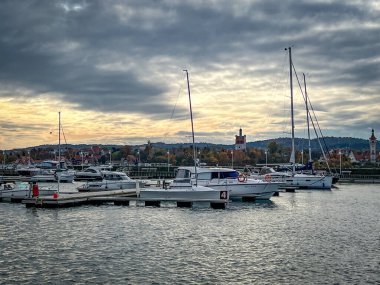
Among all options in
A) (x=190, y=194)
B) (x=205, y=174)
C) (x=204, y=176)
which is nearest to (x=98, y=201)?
(x=190, y=194)

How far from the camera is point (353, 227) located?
108 ft

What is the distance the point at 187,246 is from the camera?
25.9m

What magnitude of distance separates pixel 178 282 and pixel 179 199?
25.6 meters

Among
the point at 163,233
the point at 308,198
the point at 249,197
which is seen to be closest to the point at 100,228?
the point at 163,233

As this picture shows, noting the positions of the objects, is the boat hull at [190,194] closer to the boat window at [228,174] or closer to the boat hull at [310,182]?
the boat window at [228,174]

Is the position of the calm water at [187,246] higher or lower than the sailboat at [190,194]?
lower

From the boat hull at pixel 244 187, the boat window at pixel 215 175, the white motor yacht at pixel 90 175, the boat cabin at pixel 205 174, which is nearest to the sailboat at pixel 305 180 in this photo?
the boat hull at pixel 244 187

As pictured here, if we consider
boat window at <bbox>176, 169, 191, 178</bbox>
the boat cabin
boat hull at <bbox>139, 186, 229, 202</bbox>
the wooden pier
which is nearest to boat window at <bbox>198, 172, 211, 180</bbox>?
the boat cabin

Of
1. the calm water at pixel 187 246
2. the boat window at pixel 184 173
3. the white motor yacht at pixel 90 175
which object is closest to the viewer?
the calm water at pixel 187 246

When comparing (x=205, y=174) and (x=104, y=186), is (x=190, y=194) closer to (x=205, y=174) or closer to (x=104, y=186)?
A: (x=205, y=174)

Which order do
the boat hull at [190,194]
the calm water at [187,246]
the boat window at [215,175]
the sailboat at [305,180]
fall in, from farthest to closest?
the sailboat at [305,180]
the boat window at [215,175]
the boat hull at [190,194]
the calm water at [187,246]

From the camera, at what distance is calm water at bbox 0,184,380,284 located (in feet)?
64.5

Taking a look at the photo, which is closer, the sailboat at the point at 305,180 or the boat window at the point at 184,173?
the boat window at the point at 184,173

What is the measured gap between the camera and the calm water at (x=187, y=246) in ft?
64.5
